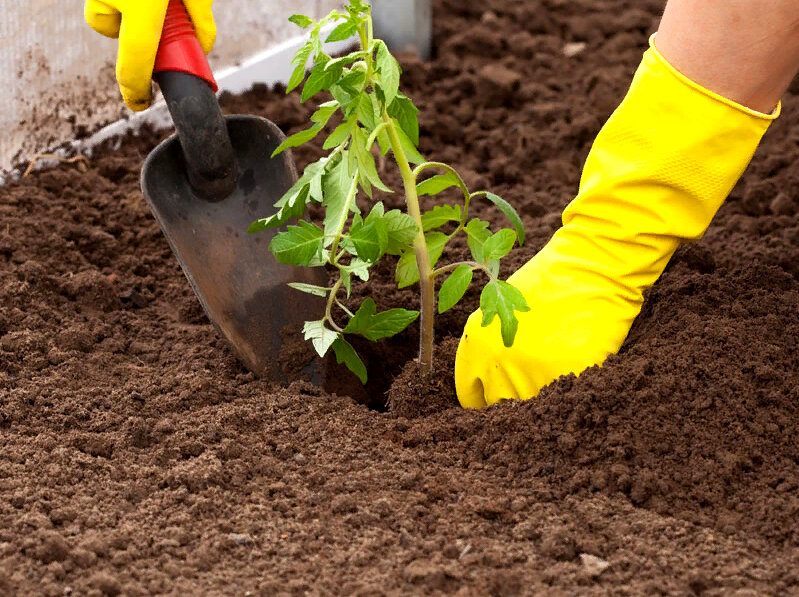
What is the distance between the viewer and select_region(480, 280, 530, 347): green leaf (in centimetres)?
147

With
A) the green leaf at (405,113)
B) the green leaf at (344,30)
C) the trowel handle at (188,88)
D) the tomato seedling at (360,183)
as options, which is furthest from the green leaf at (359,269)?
the trowel handle at (188,88)

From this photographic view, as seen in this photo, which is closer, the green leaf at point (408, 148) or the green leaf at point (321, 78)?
the green leaf at point (321, 78)

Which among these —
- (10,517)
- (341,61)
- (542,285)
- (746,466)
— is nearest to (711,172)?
(542,285)

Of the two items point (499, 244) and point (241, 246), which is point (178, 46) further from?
point (499, 244)

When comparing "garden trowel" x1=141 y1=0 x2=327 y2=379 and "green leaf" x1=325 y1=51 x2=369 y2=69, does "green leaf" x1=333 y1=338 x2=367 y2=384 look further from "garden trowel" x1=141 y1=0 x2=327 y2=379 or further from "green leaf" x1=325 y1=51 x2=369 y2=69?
"green leaf" x1=325 y1=51 x2=369 y2=69

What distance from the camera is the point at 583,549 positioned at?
1.36m

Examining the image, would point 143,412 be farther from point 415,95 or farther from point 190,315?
point 415,95

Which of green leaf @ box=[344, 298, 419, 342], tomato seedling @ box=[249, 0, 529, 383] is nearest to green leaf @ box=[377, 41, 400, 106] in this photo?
tomato seedling @ box=[249, 0, 529, 383]

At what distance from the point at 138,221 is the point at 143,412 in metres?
0.74

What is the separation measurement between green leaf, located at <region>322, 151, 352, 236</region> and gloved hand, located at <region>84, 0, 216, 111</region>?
0.45 metres

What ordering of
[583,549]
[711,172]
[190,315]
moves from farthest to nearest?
[190,315] < [711,172] < [583,549]

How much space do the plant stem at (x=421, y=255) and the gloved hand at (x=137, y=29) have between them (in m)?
0.47

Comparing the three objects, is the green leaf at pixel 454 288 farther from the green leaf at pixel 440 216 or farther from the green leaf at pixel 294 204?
the green leaf at pixel 294 204

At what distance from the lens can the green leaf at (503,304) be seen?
1.47 m
